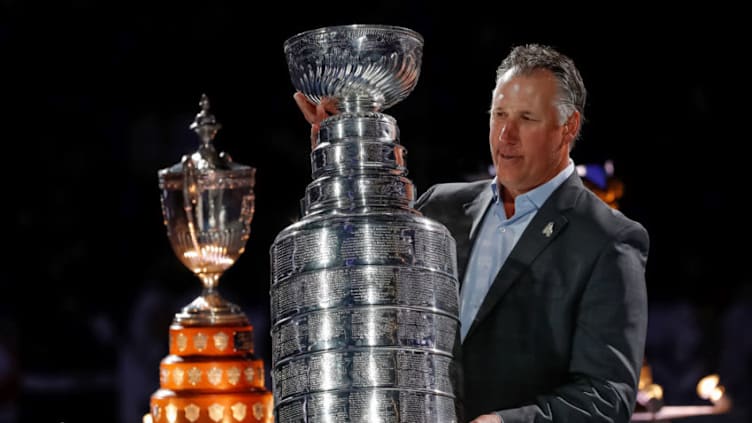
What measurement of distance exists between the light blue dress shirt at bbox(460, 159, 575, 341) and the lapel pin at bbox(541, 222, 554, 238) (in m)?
0.06

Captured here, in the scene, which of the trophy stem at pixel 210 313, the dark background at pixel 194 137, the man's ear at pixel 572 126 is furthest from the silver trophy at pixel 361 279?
the dark background at pixel 194 137

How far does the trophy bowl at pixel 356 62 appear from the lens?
2.10m

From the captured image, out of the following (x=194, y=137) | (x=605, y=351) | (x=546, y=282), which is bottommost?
(x=605, y=351)

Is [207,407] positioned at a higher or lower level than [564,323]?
higher

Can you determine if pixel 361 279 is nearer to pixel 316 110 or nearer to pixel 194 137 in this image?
pixel 316 110

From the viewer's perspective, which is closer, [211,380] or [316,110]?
[316,110]

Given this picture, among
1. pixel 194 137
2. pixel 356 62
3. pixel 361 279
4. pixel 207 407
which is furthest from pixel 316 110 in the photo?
pixel 194 137

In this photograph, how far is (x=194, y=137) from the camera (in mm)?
5957

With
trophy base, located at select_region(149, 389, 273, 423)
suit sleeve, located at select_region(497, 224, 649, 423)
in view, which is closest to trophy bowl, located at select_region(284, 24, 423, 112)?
suit sleeve, located at select_region(497, 224, 649, 423)

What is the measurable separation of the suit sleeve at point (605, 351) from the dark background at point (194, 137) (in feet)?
11.2

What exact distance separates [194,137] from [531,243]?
3.84 m

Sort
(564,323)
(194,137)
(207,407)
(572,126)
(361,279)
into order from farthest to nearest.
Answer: (194,137) < (207,407) < (572,126) < (564,323) < (361,279)

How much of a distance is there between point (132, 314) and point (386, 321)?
3915 millimetres

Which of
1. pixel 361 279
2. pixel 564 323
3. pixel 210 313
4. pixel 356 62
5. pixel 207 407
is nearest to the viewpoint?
pixel 361 279
